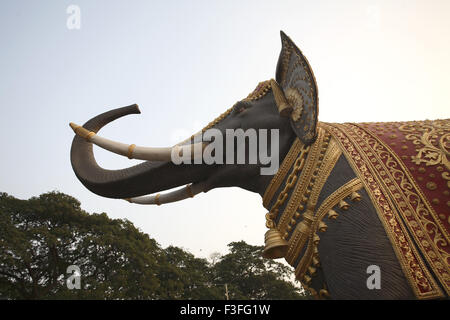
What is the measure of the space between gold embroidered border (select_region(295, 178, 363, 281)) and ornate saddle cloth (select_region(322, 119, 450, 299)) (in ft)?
0.24

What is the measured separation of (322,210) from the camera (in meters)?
2.21

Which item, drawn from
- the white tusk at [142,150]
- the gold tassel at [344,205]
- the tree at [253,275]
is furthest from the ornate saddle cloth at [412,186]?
the tree at [253,275]

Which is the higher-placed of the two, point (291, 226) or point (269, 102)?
point (269, 102)

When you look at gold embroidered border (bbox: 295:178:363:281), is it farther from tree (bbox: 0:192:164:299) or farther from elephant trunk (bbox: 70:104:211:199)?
tree (bbox: 0:192:164:299)

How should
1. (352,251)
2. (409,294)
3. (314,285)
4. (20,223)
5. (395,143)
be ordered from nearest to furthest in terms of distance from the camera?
1. (409,294)
2. (352,251)
3. (314,285)
4. (395,143)
5. (20,223)

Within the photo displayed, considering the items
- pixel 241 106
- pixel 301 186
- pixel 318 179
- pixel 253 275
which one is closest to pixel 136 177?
pixel 241 106

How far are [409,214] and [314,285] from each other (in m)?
0.71

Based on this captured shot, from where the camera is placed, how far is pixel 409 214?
80.4 inches

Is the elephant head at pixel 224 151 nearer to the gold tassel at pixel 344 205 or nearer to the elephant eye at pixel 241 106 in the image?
the elephant eye at pixel 241 106

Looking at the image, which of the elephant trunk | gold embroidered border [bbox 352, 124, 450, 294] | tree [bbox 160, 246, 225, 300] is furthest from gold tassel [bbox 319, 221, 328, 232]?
tree [bbox 160, 246, 225, 300]

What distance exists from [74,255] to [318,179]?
51.9 feet

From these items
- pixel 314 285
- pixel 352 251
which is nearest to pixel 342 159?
pixel 352 251
